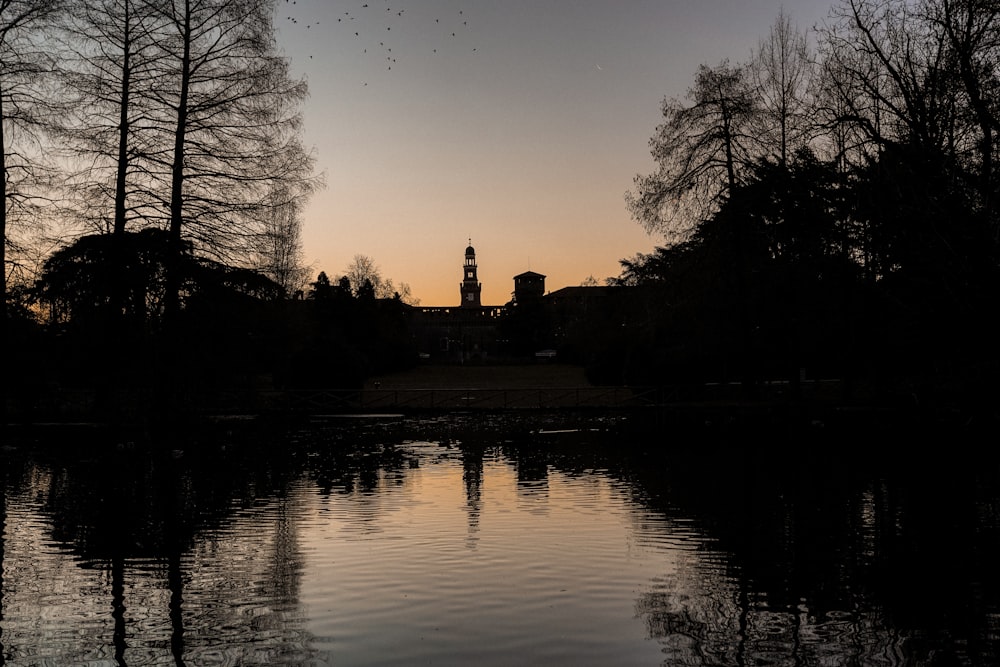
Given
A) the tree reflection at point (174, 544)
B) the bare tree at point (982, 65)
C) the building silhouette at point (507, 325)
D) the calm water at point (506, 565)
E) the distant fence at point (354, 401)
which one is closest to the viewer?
the calm water at point (506, 565)

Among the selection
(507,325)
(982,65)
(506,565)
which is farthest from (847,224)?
(507,325)

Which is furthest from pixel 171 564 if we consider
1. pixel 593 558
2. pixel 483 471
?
pixel 483 471

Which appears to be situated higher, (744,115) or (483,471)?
(744,115)

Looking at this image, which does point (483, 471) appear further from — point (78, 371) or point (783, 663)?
point (78, 371)

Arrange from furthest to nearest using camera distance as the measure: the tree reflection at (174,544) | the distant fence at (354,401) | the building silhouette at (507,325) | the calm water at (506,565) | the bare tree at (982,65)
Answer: the building silhouette at (507,325) < the distant fence at (354,401) < the bare tree at (982,65) < the tree reflection at (174,544) < the calm water at (506,565)

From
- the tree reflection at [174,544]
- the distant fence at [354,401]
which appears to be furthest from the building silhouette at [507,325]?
the tree reflection at [174,544]

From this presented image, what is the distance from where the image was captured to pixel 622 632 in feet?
22.4

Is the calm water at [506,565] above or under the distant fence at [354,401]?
under

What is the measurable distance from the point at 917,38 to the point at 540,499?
10.5m

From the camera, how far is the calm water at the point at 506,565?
6496 millimetres

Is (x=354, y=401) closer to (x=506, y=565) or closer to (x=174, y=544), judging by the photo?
(x=174, y=544)

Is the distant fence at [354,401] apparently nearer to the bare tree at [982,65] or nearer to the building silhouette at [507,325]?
the bare tree at [982,65]

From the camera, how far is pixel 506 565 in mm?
9164

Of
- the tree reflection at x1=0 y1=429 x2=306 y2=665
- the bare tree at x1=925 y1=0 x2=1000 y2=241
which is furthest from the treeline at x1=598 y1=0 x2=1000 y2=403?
the tree reflection at x1=0 y1=429 x2=306 y2=665
